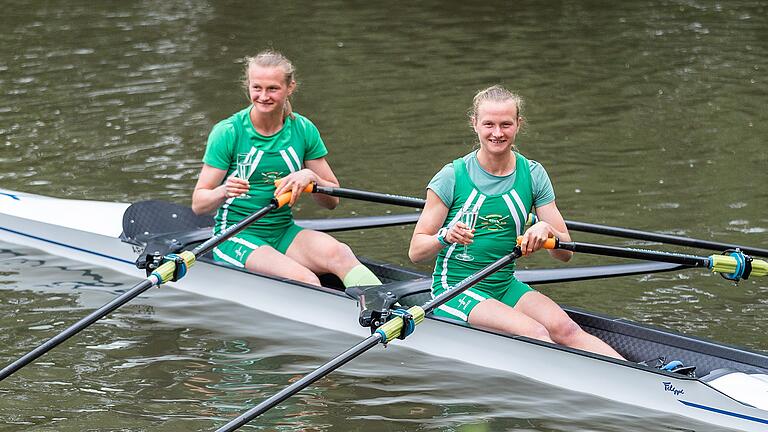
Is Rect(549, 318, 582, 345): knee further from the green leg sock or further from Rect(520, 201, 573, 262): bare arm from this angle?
the green leg sock

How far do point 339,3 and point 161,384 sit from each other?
1437 cm

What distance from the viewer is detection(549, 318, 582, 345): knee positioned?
667 centimetres

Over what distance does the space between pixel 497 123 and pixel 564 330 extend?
1203mm

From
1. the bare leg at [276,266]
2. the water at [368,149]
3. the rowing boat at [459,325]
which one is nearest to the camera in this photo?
the rowing boat at [459,325]

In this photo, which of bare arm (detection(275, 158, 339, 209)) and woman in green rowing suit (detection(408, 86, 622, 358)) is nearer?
woman in green rowing suit (detection(408, 86, 622, 358))

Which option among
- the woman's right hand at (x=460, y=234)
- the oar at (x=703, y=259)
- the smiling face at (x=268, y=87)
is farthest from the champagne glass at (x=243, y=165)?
the oar at (x=703, y=259)

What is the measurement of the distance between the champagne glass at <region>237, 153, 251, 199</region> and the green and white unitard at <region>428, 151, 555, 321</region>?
1.47 metres

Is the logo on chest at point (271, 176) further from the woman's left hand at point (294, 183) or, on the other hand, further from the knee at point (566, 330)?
the knee at point (566, 330)

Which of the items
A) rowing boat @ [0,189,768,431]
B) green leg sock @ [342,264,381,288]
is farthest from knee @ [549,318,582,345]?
green leg sock @ [342,264,381,288]

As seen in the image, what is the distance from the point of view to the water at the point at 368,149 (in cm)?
689

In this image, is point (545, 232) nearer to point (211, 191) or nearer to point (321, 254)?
point (321, 254)

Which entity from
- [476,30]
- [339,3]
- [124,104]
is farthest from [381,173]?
[339,3]

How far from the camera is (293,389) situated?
600 cm

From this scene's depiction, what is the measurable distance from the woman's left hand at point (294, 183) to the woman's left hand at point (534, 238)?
1704 millimetres
